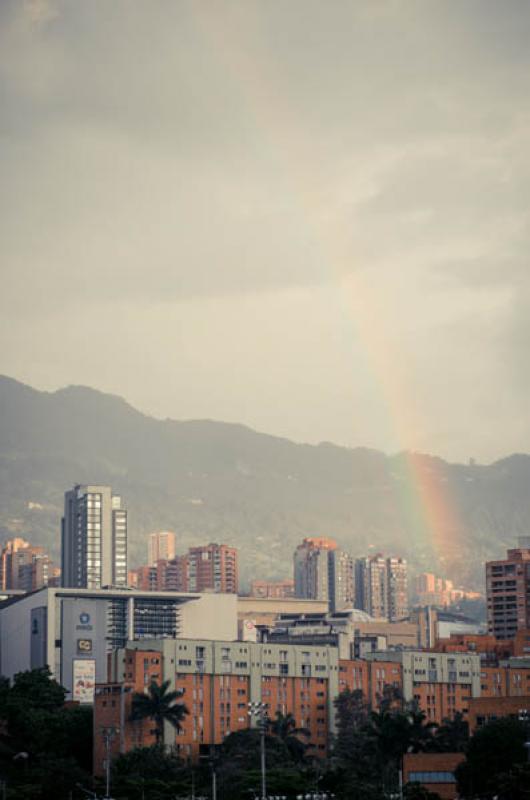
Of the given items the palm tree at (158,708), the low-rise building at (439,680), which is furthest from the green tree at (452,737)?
the palm tree at (158,708)

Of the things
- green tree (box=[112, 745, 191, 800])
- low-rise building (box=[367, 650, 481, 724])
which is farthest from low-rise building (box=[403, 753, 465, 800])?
low-rise building (box=[367, 650, 481, 724])

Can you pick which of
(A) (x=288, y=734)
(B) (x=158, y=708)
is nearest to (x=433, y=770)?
(A) (x=288, y=734)

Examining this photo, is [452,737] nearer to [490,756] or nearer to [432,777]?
[432,777]

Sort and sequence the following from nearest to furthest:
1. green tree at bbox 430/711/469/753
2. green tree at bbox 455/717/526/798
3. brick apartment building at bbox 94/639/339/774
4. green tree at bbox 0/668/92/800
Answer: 1. green tree at bbox 455/717/526/798
2. green tree at bbox 0/668/92/800
3. green tree at bbox 430/711/469/753
4. brick apartment building at bbox 94/639/339/774

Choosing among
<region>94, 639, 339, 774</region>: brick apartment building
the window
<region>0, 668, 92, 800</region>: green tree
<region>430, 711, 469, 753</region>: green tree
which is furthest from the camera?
<region>94, 639, 339, 774</region>: brick apartment building

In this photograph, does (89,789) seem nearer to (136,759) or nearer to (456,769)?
(136,759)

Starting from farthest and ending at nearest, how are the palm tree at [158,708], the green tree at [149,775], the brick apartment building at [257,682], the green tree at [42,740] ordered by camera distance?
the brick apartment building at [257,682] → the palm tree at [158,708] → the green tree at [42,740] → the green tree at [149,775]

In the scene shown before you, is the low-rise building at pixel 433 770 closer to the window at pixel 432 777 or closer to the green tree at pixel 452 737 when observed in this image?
the window at pixel 432 777

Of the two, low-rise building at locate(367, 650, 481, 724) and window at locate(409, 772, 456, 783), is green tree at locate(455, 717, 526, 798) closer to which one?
window at locate(409, 772, 456, 783)
